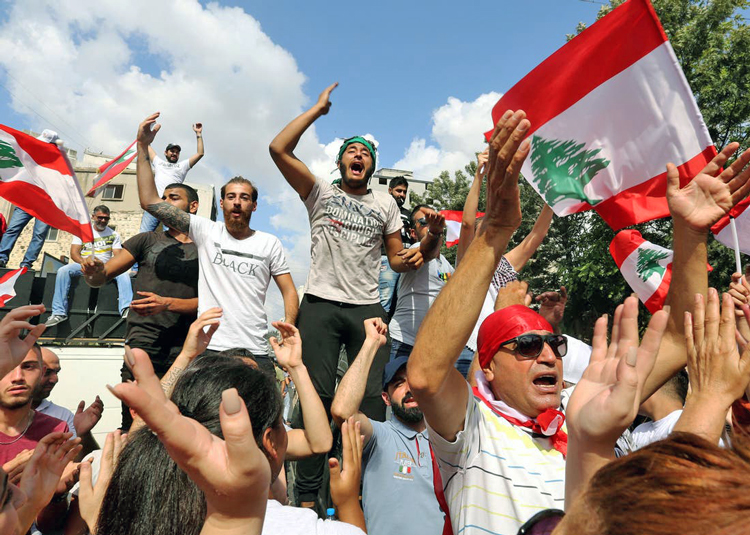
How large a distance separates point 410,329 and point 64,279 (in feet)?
19.5

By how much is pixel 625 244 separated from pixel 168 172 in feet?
20.7

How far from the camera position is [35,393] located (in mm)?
3490

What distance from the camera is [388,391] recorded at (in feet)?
12.3

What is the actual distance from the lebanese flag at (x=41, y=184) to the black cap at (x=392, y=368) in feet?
9.07

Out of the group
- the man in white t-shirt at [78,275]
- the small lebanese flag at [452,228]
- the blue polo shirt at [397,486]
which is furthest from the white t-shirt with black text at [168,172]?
the blue polo shirt at [397,486]

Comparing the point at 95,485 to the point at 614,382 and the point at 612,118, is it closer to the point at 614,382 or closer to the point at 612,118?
the point at 614,382

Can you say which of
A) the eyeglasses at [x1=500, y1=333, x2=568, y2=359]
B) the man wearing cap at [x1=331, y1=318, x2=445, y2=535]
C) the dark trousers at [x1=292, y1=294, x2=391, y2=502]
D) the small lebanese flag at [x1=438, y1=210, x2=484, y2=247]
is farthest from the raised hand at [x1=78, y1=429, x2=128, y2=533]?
the small lebanese flag at [x1=438, y1=210, x2=484, y2=247]

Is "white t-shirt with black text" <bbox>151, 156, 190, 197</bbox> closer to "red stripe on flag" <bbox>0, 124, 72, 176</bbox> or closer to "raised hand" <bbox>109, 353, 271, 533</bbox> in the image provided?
"red stripe on flag" <bbox>0, 124, 72, 176</bbox>

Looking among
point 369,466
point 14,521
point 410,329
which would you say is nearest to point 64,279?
point 410,329

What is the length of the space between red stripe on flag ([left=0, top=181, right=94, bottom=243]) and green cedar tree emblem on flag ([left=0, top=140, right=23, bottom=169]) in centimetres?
18

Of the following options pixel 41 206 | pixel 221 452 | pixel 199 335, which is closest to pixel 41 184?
pixel 41 206

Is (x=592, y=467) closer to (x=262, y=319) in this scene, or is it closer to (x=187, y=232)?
(x=262, y=319)

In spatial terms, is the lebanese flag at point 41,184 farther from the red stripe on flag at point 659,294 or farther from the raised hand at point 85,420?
the red stripe on flag at point 659,294

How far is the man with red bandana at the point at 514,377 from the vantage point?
1445 millimetres
